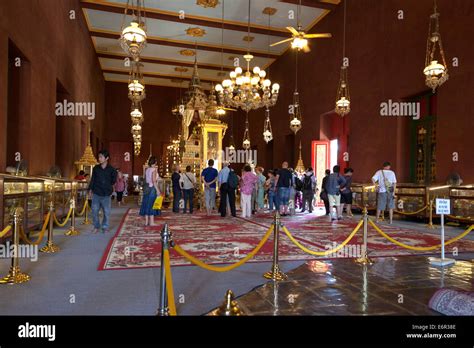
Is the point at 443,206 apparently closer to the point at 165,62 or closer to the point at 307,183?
the point at 307,183

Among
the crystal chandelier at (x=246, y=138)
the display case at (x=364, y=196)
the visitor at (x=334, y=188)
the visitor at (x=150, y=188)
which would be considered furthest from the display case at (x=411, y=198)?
the crystal chandelier at (x=246, y=138)

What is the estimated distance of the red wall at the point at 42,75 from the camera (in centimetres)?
635

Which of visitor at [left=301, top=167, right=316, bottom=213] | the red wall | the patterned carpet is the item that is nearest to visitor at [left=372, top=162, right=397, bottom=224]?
the patterned carpet

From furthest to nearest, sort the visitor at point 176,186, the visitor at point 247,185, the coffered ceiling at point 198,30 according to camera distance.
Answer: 1. the coffered ceiling at point 198,30
2. the visitor at point 176,186
3. the visitor at point 247,185

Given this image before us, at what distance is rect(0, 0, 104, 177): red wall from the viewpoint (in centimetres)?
635

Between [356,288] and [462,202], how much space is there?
6.05 metres

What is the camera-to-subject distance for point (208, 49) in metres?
18.4

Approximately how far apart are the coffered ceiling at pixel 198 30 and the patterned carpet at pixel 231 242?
907cm

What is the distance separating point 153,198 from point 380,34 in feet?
29.0

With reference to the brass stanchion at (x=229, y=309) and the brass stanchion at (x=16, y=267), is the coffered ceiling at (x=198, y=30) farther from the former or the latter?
the brass stanchion at (x=229, y=309)

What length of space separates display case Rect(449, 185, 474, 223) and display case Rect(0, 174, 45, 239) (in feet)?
A: 27.8

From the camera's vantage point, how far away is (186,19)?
48.9 ft

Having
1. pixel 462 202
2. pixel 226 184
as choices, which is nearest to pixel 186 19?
pixel 226 184
